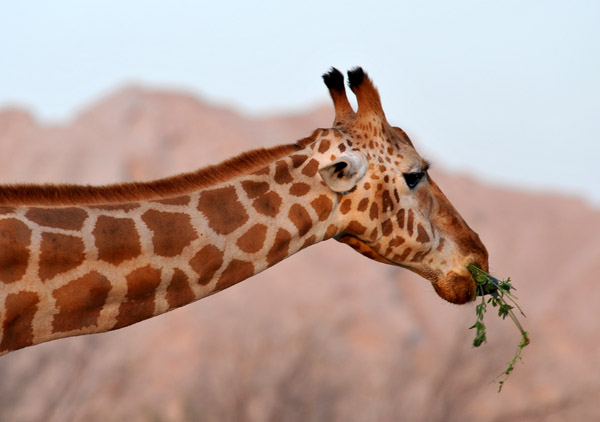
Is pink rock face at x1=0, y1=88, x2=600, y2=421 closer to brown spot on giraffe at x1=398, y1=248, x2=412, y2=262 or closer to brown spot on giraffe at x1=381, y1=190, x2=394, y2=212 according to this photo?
brown spot on giraffe at x1=398, y1=248, x2=412, y2=262

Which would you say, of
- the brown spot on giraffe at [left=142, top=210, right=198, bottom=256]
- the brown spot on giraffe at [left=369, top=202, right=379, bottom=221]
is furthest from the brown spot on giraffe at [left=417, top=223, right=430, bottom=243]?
the brown spot on giraffe at [left=142, top=210, right=198, bottom=256]

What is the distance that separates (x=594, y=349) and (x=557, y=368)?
220 centimetres

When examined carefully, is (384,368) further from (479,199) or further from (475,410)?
(479,199)

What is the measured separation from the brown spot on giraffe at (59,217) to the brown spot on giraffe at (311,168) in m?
1.42

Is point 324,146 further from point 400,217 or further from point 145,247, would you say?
point 145,247

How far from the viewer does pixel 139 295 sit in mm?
5023

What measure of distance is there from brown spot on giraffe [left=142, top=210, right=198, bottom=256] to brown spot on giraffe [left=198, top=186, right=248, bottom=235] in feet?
0.48

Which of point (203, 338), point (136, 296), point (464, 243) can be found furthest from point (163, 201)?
point (203, 338)

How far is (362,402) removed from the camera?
23.9 meters

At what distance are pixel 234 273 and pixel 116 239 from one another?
79 centimetres

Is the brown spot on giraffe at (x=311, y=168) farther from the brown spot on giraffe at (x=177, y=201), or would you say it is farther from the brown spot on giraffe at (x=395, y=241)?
the brown spot on giraffe at (x=177, y=201)

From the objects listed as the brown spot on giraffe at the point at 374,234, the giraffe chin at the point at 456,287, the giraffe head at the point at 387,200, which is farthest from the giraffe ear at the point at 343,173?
the giraffe chin at the point at 456,287

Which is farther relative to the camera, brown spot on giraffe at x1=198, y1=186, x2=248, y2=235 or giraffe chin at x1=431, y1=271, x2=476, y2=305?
giraffe chin at x1=431, y1=271, x2=476, y2=305

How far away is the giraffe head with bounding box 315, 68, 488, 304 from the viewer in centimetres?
570
